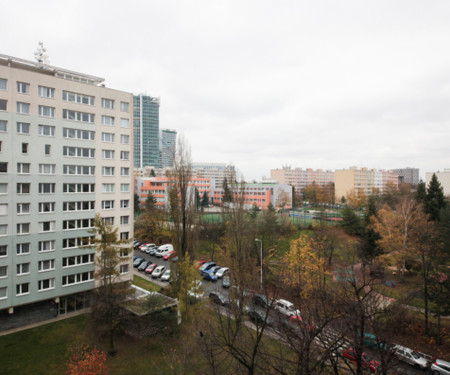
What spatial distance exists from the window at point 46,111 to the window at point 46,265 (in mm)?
10330

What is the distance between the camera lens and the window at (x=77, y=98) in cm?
2064

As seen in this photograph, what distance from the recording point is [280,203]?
7194 centimetres

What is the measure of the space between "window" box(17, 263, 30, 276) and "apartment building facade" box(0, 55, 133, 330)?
0.21 feet

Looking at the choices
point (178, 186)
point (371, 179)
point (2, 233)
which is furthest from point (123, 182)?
point (371, 179)

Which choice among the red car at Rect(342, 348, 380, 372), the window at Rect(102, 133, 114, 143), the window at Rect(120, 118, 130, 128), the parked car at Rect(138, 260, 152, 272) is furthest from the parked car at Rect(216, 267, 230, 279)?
the red car at Rect(342, 348, 380, 372)

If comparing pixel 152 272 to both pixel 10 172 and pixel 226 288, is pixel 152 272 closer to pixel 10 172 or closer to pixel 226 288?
pixel 226 288

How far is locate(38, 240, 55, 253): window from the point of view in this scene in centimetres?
1944

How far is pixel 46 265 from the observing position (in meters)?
19.7

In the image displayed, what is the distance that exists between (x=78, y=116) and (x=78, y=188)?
5.53 m

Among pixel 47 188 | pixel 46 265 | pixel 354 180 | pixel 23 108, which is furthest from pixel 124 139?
pixel 354 180

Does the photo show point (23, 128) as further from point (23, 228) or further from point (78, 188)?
point (23, 228)

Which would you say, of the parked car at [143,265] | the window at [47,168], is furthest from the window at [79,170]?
the parked car at [143,265]

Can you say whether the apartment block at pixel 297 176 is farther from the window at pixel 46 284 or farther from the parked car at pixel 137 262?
the window at pixel 46 284

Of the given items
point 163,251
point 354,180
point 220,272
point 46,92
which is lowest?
point 220,272
